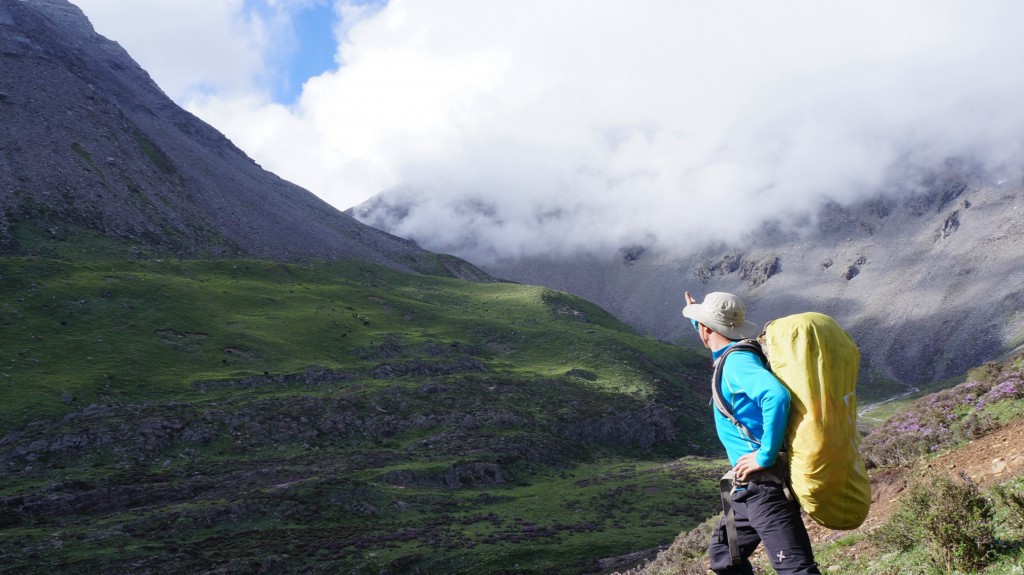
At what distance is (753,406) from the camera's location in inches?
310

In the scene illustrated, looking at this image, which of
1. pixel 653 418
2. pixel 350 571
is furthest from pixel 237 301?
pixel 350 571

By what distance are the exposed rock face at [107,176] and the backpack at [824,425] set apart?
132 m

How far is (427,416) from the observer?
8900 centimetres

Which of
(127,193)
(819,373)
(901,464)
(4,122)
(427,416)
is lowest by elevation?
(901,464)

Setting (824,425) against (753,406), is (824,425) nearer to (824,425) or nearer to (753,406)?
(824,425)

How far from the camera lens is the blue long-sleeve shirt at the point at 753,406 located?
24.2 feet

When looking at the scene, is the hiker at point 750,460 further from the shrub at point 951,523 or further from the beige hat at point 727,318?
the shrub at point 951,523

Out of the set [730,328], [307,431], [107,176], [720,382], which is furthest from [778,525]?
[107,176]

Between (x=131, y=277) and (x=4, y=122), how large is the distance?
64.9m

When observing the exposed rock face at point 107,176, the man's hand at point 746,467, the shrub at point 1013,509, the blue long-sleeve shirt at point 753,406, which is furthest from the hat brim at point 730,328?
the exposed rock face at point 107,176

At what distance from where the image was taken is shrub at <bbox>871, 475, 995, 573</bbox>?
33.3 ft

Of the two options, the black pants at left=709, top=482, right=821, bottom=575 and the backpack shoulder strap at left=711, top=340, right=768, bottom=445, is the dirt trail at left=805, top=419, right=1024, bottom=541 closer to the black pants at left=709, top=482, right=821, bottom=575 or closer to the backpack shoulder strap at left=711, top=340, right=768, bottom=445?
the black pants at left=709, top=482, right=821, bottom=575

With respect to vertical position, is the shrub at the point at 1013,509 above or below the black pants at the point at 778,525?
below

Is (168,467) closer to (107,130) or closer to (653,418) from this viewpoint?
(653,418)
